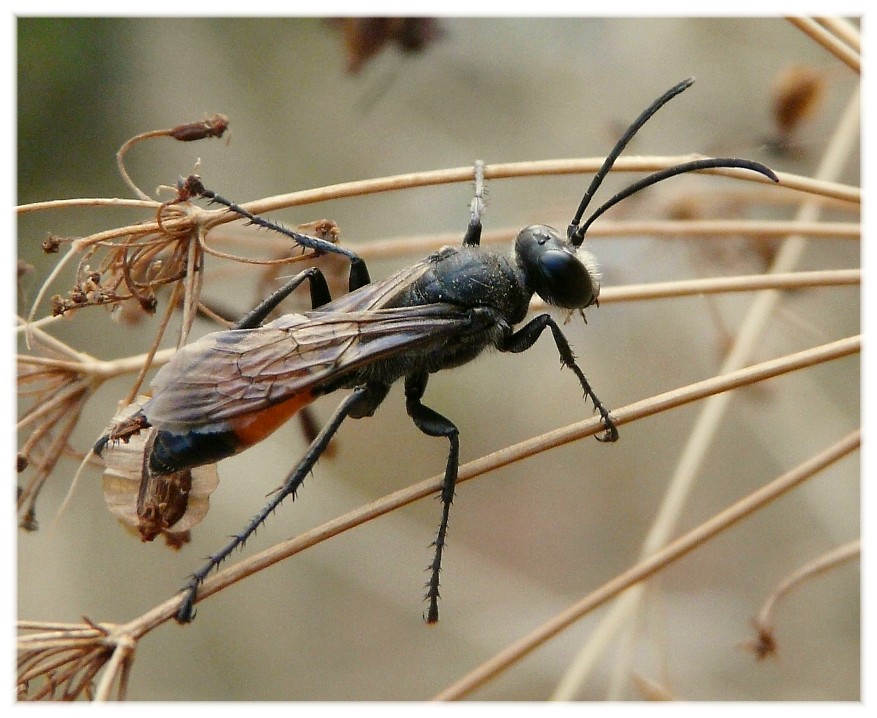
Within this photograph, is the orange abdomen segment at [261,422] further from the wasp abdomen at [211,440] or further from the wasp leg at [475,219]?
the wasp leg at [475,219]

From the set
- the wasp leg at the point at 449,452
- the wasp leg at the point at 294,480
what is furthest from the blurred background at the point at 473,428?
the wasp leg at the point at 294,480

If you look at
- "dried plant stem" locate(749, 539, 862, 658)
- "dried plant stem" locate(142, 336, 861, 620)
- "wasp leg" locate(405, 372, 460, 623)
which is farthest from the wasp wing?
"dried plant stem" locate(749, 539, 862, 658)

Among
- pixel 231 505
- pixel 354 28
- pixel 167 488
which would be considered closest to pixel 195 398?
pixel 167 488

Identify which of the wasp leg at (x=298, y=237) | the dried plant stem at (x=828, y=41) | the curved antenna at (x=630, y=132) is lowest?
the wasp leg at (x=298, y=237)

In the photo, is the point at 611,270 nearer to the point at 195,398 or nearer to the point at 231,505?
the point at 195,398

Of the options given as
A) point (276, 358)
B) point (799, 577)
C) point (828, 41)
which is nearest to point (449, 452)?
point (276, 358)
